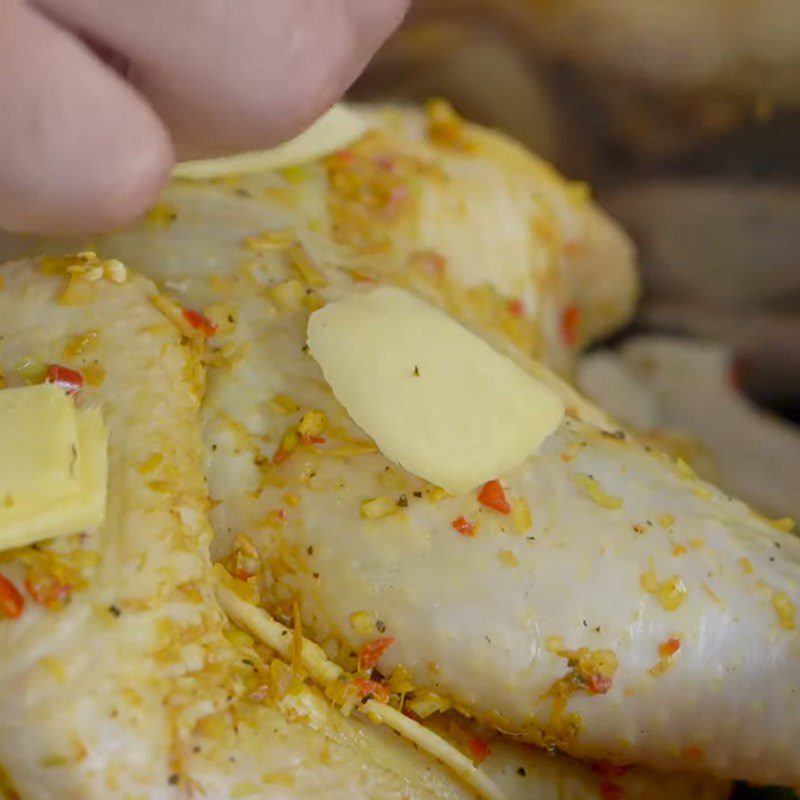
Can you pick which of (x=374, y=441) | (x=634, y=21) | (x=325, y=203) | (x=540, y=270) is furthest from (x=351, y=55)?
(x=634, y=21)

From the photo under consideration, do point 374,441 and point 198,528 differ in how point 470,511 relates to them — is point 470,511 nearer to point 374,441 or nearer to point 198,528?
point 374,441

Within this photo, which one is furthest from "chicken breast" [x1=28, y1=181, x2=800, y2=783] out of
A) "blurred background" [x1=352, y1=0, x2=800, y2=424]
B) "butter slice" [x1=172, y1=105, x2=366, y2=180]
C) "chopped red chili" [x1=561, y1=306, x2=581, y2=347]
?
"blurred background" [x1=352, y1=0, x2=800, y2=424]

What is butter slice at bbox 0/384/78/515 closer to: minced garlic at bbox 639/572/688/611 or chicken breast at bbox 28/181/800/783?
chicken breast at bbox 28/181/800/783

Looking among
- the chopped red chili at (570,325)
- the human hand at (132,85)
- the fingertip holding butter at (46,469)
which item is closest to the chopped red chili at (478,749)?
the fingertip holding butter at (46,469)

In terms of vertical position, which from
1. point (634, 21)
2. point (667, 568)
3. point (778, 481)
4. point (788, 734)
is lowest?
point (778, 481)

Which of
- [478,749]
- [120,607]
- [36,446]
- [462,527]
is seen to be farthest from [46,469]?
[478,749]

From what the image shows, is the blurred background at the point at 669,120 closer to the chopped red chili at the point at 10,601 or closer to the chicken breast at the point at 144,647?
the chicken breast at the point at 144,647
